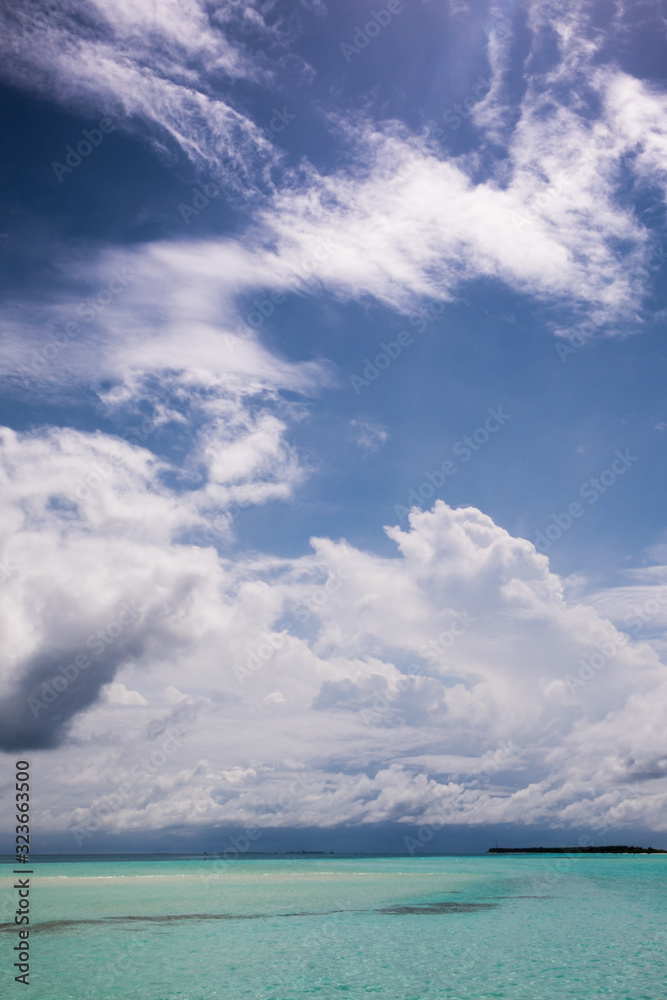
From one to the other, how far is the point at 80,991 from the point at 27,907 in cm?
2935

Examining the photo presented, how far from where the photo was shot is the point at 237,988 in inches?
872

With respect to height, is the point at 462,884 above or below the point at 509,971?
below

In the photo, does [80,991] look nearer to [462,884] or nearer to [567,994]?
[567,994]

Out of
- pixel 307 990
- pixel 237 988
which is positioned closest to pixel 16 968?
pixel 237 988

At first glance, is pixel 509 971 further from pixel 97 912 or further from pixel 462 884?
pixel 462 884

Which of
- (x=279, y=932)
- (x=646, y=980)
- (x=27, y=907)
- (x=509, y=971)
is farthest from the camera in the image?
(x=27, y=907)

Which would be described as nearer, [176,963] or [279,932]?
[176,963]

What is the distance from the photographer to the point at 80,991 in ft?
70.9

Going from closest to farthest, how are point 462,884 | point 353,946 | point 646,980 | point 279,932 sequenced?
point 646,980 < point 353,946 < point 279,932 < point 462,884

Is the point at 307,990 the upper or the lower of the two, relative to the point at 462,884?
upper

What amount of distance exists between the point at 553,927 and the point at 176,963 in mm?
19295

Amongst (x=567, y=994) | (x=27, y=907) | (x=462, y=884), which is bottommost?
(x=462, y=884)

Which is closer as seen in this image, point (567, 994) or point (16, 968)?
point (567, 994)

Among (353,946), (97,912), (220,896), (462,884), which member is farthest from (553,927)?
(462,884)
